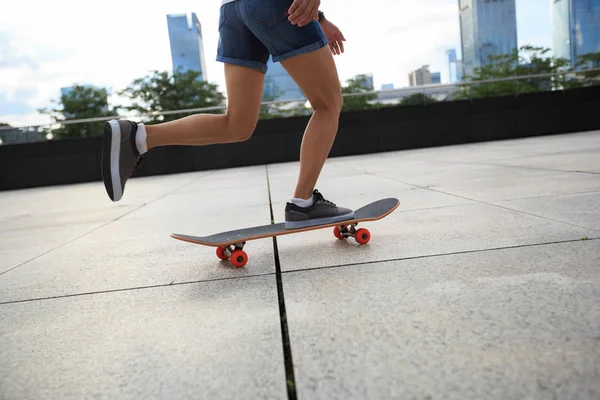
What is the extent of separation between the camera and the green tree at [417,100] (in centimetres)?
1241

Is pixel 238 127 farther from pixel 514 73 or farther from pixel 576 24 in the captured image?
pixel 576 24

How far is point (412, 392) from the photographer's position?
2.57ft

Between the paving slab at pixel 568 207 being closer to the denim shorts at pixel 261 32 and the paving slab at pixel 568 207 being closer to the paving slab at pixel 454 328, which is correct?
the paving slab at pixel 454 328

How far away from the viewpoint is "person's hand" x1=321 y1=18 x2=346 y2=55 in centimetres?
246

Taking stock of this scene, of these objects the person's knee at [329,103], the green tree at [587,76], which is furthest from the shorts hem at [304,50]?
the green tree at [587,76]

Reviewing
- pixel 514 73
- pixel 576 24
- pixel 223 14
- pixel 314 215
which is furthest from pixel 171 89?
pixel 576 24

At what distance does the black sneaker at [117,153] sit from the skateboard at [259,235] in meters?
0.40

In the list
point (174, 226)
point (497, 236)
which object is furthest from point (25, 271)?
point (497, 236)

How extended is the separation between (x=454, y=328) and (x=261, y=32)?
60.6 inches

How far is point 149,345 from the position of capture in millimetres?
1103

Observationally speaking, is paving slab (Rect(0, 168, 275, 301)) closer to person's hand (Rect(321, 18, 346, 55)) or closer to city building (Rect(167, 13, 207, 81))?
person's hand (Rect(321, 18, 346, 55))

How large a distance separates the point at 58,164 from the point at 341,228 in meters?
12.5

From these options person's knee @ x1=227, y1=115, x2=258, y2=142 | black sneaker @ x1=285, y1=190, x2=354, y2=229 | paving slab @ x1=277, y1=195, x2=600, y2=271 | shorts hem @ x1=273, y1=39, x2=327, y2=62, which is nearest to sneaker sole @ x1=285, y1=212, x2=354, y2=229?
black sneaker @ x1=285, y1=190, x2=354, y2=229

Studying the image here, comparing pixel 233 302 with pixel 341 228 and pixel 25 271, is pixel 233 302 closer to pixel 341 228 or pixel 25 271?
pixel 341 228
